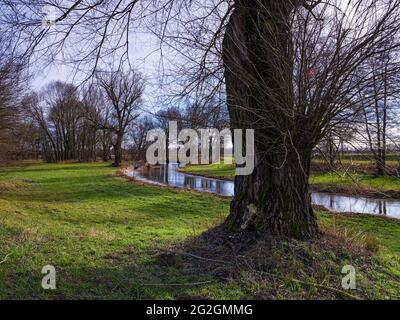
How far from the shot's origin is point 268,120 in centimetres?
489

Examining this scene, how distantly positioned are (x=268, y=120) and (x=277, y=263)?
1847 mm

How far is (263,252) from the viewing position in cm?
475

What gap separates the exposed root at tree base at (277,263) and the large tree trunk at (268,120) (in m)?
0.35

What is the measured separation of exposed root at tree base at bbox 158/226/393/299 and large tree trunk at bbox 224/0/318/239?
345mm

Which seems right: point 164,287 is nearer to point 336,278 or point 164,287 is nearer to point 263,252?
point 263,252

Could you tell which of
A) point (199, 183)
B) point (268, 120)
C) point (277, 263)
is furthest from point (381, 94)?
point (199, 183)

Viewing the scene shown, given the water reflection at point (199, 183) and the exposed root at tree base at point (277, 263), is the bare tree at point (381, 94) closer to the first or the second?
the exposed root at tree base at point (277, 263)

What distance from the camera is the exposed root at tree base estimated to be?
4.05 metres

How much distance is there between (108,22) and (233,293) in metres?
5.45

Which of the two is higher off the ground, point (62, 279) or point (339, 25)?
point (339, 25)

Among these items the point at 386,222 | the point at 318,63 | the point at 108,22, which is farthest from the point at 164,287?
the point at 386,222

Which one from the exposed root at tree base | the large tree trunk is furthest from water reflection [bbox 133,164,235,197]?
the exposed root at tree base

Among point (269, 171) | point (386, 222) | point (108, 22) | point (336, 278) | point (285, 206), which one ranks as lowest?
point (386, 222)
